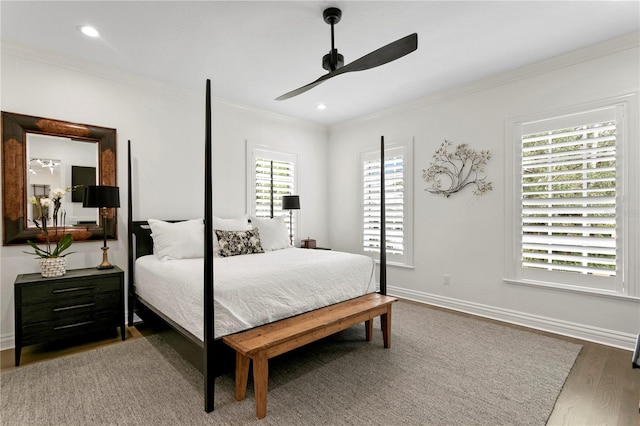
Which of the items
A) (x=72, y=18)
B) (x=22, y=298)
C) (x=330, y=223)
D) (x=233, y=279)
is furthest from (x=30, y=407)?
(x=330, y=223)

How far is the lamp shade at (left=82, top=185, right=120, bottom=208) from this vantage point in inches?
122

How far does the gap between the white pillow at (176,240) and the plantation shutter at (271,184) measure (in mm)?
1442

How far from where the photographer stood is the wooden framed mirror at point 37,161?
9.78ft

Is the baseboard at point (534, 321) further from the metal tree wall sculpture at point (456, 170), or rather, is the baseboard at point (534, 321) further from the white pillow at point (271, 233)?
the white pillow at point (271, 233)

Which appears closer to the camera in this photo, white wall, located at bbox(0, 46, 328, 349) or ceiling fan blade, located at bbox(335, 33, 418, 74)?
ceiling fan blade, located at bbox(335, 33, 418, 74)

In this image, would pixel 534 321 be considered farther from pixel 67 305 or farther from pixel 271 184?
pixel 67 305

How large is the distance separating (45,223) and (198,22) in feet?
7.70

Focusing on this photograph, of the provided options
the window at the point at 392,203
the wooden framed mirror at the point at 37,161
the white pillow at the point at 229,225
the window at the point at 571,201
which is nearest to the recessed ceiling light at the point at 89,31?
the wooden framed mirror at the point at 37,161

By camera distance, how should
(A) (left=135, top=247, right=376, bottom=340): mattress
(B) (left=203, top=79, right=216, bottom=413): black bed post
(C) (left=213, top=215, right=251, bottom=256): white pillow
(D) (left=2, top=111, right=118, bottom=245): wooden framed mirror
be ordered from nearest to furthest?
(B) (left=203, top=79, right=216, bottom=413): black bed post, (A) (left=135, top=247, right=376, bottom=340): mattress, (D) (left=2, top=111, right=118, bottom=245): wooden framed mirror, (C) (left=213, top=215, right=251, bottom=256): white pillow

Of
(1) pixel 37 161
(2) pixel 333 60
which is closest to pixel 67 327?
(1) pixel 37 161

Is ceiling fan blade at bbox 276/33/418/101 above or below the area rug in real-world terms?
above

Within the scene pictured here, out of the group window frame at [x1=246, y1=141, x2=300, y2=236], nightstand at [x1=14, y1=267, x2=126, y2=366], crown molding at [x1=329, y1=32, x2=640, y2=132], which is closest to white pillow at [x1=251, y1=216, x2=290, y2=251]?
window frame at [x1=246, y1=141, x2=300, y2=236]

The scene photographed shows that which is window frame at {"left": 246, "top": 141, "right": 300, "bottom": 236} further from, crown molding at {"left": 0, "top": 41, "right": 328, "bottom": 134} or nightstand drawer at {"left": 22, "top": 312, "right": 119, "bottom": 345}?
nightstand drawer at {"left": 22, "top": 312, "right": 119, "bottom": 345}

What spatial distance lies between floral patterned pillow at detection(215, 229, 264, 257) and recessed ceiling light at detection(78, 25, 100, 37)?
211 centimetres
